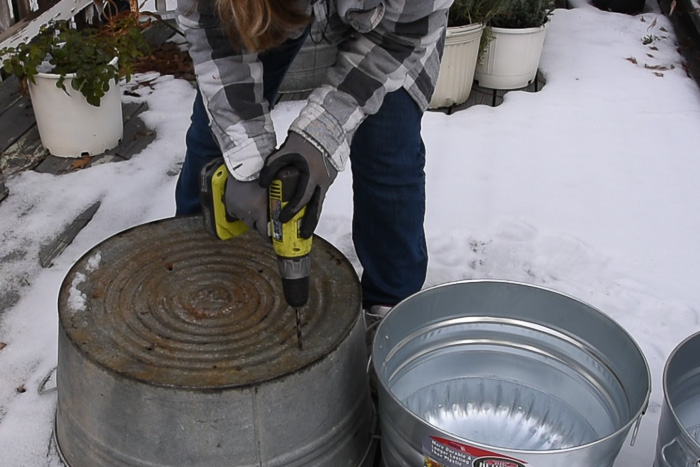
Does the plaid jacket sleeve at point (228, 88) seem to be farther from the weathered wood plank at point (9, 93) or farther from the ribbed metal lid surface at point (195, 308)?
the weathered wood plank at point (9, 93)

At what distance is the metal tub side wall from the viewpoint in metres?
1.35

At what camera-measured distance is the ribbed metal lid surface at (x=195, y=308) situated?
4.57ft

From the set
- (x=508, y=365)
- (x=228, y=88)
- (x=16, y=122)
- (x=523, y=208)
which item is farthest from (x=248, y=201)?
(x=16, y=122)

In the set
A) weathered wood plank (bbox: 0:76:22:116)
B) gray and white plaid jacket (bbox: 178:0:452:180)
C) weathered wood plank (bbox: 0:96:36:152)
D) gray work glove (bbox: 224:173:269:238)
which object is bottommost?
weathered wood plank (bbox: 0:96:36:152)

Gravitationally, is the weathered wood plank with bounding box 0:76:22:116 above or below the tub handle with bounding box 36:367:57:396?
above

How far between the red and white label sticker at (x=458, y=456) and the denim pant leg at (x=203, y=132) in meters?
0.88

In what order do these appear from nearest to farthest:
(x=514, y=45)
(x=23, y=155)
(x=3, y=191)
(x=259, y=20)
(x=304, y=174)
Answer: (x=259, y=20) → (x=304, y=174) → (x=3, y=191) → (x=23, y=155) → (x=514, y=45)

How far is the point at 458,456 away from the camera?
4.21ft

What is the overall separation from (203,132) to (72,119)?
1.10 meters

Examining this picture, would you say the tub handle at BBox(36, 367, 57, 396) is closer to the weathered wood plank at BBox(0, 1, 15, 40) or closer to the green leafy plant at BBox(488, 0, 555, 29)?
the weathered wood plank at BBox(0, 1, 15, 40)

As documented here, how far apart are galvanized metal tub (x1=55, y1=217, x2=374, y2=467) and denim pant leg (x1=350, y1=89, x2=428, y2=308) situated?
26 centimetres

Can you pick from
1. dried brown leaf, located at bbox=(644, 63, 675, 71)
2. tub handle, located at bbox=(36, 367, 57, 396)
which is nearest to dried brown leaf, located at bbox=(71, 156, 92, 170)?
tub handle, located at bbox=(36, 367, 57, 396)

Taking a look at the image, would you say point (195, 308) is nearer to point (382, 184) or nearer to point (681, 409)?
point (382, 184)

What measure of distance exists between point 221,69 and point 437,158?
1.66 meters
